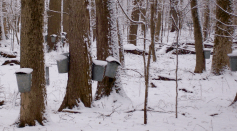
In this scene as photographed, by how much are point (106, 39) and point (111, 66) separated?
778 mm

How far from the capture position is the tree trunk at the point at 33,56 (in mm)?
2932

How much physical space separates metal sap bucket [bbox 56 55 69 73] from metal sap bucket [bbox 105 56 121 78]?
2.78 ft

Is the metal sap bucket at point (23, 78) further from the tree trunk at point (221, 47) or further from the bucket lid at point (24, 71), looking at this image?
the tree trunk at point (221, 47)

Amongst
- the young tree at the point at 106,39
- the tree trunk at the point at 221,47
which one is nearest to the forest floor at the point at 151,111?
the young tree at the point at 106,39

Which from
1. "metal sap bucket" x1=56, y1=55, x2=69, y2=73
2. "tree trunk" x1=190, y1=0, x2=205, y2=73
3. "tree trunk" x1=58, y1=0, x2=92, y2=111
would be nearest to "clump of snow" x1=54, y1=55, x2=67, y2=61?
"metal sap bucket" x1=56, y1=55, x2=69, y2=73

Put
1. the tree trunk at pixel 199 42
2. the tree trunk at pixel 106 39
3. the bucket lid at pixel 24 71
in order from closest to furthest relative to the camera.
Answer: the bucket lid at pixel 24 71
the tree trunk at pixel 106 39
the tree trunk at pixel 199 42

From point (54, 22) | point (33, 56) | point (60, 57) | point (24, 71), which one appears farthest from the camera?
point (54, 22)

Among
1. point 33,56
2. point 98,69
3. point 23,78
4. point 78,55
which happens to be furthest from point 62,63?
point 23,78

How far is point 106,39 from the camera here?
4785 mm

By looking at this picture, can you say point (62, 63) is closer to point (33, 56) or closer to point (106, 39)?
point (33, 56)

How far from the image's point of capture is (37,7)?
295 cm

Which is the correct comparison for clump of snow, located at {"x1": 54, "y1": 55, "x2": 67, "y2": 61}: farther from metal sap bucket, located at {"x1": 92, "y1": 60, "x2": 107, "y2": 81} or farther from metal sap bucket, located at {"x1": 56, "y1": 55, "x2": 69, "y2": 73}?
metal sap bucket, located at {"x1": 92, "y1": 60, "x2": 107, "y2": 81}

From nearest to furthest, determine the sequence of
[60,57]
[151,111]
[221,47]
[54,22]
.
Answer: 1. [60,57]
2. [151,111]
3. [221,47]
4. [54,22]

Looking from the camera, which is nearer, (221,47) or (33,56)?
(33,56)
